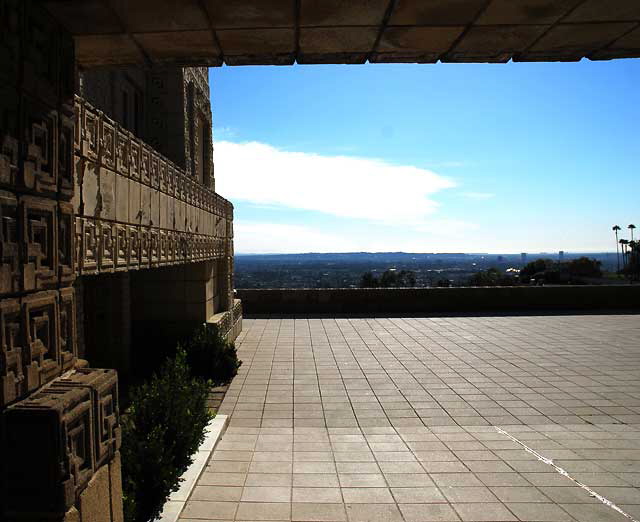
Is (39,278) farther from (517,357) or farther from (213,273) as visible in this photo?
(517,357)

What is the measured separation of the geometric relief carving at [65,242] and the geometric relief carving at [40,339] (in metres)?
0.16

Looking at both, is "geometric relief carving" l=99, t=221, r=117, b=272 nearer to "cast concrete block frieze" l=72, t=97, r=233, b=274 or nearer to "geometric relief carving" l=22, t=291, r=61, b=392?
"cast concrete block frieze" l=72, t=97, r=233, b=274

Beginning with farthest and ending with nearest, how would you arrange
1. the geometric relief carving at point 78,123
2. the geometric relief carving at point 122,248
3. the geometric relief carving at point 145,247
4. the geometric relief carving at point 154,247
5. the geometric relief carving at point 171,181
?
the geometric relief carving at point 171,181, the geometric relief carving at point 154,247, the geometric relief carving at point 145,247, the geometric relief carving at point 122,248, the geometric relief carving at point 78,123

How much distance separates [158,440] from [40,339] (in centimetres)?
256

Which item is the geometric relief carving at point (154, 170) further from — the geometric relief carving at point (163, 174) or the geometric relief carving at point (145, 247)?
the geometric relief carving at point (145, 247)

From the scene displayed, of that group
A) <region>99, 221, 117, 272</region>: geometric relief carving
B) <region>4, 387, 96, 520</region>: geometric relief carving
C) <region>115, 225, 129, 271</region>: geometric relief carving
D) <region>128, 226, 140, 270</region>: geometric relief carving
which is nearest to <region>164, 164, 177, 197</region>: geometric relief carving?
<region>128, 226, 140, 270</region>: geometric relief carving

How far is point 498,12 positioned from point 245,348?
10128 millimetres

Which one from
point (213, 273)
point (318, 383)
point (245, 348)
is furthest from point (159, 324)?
point (318, 383)

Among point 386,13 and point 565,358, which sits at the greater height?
point 386,13

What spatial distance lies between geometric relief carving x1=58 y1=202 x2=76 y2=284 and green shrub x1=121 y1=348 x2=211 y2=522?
6.61ft

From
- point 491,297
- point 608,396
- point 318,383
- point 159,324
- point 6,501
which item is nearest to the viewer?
point 6,501

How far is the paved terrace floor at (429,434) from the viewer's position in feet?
14.6

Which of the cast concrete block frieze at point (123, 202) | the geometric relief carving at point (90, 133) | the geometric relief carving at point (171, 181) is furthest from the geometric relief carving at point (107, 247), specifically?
the geometric relief carving at point (171, 181)

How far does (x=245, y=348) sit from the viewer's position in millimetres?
11633
